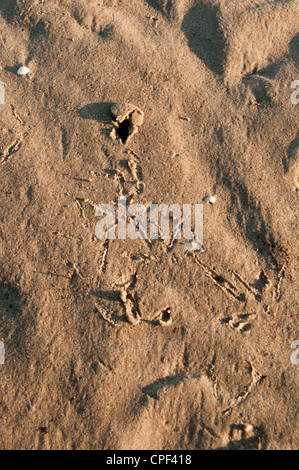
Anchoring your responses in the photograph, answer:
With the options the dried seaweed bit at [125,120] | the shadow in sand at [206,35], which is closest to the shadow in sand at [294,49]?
the shadow in sand at [206,35]

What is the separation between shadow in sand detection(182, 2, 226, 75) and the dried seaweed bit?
1.72ft

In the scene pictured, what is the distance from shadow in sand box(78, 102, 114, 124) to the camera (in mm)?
1956

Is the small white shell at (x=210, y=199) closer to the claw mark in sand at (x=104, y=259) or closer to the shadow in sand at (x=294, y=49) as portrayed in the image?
the claw mark in sand at (x=104, y=259)

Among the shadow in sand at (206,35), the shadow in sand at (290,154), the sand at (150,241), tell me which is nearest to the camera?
the sand at (150,241)

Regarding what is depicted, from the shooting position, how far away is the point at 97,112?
1964mm

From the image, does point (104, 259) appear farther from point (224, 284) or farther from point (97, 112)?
point (97, 112)

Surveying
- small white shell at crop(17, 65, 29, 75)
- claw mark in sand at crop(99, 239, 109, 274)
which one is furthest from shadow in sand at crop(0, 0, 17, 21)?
claw mark in sand at crop(99, 239, 109, 274)

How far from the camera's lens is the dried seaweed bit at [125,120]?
6.34ft

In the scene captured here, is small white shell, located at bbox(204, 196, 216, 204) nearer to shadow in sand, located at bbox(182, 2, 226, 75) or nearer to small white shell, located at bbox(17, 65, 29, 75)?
shadow in sand, located at bbox(182, 2, 226, 75)

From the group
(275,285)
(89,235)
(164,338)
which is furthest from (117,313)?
(275,285)

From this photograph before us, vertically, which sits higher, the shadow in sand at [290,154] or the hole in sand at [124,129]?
the hole in sand at [124,129]

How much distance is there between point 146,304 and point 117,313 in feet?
0.48

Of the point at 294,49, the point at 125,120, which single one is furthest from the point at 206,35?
the point at 125,120

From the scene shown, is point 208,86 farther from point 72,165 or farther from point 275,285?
point 275,285
